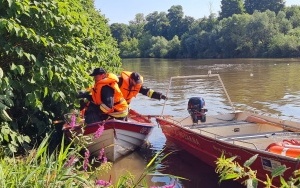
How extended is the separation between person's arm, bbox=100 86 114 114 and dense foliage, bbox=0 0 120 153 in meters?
0.41

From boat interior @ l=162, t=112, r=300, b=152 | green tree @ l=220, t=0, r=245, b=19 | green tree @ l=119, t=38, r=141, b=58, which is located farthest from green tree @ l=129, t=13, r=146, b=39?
boat interior @ l=162, t=112, r=300, b=152

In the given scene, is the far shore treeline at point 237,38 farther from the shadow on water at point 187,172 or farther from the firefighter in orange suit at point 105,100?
the firefighter in orange suit at point 105,100

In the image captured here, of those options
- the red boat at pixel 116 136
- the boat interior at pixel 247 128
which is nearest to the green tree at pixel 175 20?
the boat interior at pixel 247 128

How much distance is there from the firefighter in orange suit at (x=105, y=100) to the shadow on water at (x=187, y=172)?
1454mm

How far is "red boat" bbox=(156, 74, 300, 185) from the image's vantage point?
6.43 m

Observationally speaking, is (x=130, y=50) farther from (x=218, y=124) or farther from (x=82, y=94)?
(x=82, y=94)

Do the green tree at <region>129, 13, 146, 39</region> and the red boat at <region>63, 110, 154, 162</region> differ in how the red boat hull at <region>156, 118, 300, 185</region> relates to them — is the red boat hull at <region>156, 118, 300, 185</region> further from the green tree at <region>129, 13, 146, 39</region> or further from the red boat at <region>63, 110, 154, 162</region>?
the green tree at <region>129, 13, 146, 39</region>

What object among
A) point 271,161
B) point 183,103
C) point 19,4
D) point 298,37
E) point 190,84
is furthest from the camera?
point 298,37

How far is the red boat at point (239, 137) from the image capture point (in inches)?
253

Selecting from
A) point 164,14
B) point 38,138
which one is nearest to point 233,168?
point 38,138

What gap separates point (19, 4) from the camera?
228 inches

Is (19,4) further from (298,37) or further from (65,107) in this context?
(298,37)

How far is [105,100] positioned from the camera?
8398 millimetres

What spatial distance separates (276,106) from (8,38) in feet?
41.8
